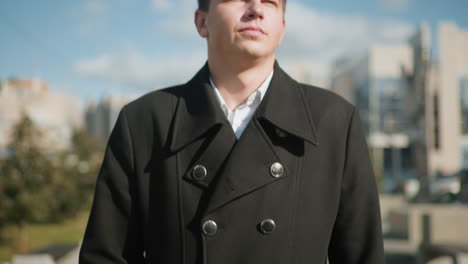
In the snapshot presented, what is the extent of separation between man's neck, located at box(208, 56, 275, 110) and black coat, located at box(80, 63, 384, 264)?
5 cm

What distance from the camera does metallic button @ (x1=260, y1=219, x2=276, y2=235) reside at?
5.60 feet

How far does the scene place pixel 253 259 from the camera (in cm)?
171

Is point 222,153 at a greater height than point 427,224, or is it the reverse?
point 222,153

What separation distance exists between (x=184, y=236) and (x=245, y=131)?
43 centimetres

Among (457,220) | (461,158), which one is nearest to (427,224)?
(457,220)

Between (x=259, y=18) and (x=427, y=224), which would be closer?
(x=259, y=18)

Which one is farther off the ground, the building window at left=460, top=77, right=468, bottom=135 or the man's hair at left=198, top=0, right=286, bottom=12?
the man's hair at left=198, top=0, right=286, bottom=12

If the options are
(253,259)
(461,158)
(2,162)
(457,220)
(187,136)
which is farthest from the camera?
(461,158)

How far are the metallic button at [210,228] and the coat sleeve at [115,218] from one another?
0.94 feet

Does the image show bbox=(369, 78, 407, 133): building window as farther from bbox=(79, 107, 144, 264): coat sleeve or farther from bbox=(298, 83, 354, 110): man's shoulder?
bbox=(79, 107, 144, 264): coat sleeve

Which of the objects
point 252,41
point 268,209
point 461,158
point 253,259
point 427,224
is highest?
point 252,41

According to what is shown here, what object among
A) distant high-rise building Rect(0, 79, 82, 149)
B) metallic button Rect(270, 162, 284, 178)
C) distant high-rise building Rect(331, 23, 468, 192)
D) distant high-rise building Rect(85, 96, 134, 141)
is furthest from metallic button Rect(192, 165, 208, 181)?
distant high-rise building Rect(85, 96, 134, 141)

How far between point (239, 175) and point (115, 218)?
48 cm

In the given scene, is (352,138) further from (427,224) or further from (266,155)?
(427,224)
